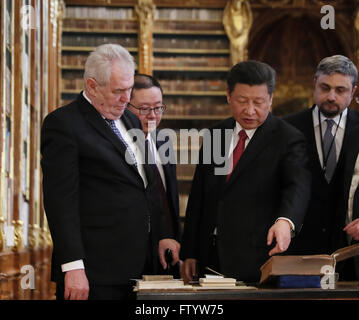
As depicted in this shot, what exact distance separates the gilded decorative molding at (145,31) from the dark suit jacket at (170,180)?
16.0 feet

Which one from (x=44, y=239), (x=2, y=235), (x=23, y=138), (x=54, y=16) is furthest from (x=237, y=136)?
(x=54, y=16)

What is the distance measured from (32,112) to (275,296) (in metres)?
4.33

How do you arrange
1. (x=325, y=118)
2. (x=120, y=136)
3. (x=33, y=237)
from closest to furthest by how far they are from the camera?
(x=120, y=136), (x=325, y=118), (x=33, y=237)

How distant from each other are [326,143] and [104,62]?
4.07 feet

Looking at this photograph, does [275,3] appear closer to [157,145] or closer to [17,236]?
[17,236]

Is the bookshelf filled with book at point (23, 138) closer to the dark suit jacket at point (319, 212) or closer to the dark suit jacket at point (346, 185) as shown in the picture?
the dark suit jacket at point (319, 212)

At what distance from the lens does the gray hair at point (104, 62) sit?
9.37ft

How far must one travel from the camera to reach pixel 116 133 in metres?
2.96

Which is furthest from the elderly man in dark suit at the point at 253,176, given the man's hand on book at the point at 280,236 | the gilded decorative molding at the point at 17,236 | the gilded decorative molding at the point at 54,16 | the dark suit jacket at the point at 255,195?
the gilded decorative molding at the point at 54,16

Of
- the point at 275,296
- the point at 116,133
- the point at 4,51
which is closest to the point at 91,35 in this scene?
the point at 4,51

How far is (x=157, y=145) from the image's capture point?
4.07 metres

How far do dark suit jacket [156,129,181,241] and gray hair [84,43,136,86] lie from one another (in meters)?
1.16

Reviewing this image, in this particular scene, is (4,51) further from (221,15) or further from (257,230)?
(221,15)

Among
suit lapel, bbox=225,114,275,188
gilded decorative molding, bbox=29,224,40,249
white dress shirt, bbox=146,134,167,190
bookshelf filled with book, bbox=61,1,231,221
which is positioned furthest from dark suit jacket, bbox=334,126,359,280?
bookshelf filled with book, bbox=61,1,231,221
